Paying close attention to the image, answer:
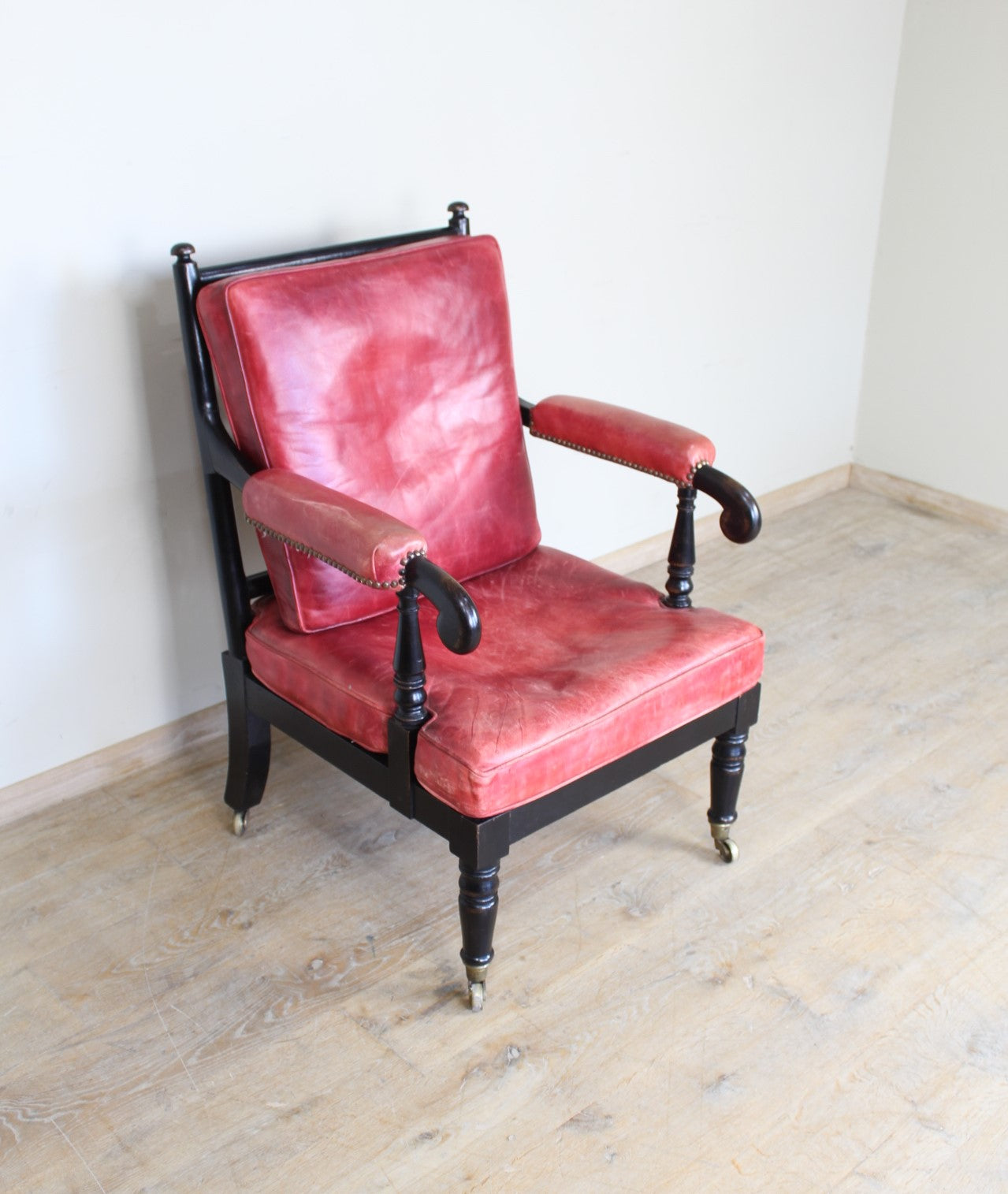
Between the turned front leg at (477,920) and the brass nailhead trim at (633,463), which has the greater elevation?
the brass nailhead trim at (633,463)

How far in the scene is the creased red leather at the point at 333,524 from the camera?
1569mm

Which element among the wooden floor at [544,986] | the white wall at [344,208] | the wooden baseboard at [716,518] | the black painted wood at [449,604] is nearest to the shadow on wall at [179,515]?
the white wall at [344,208]

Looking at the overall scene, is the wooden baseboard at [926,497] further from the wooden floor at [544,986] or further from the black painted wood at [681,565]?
the black painted wood at [681,565]

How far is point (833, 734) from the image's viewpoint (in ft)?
7.94

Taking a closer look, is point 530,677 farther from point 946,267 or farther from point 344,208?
point 946,267

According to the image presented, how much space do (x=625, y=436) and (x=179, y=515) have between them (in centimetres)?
79

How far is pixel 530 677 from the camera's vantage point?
178 centimetres

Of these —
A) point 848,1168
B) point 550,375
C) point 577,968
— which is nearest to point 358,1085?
point 577,968

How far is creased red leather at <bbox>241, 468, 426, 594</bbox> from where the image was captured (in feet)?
5.15

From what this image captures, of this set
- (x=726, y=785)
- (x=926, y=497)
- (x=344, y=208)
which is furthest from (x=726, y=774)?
(x=926, y=497)

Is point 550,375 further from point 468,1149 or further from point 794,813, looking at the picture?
point 468,1149

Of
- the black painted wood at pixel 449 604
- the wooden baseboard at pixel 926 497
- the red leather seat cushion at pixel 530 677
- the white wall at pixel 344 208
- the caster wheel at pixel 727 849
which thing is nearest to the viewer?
the black painted wood at pixel 449 604

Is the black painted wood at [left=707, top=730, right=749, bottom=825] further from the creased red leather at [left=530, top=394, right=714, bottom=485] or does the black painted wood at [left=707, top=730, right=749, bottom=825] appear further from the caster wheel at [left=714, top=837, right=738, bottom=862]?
the creased red leather at [left=530, top=394, right=714, bottom=485]

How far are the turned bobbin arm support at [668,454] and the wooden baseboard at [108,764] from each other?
2.74 ft
